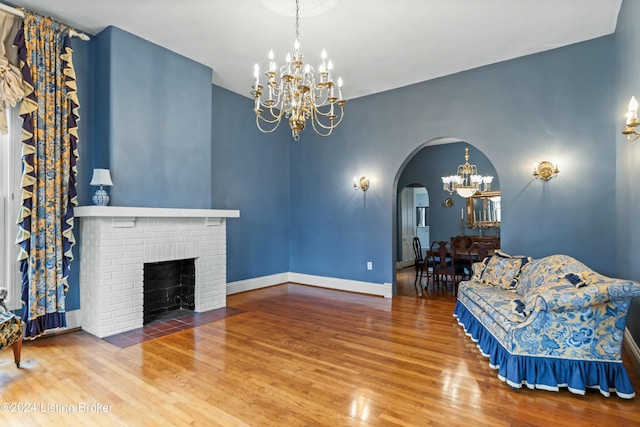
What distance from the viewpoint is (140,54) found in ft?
14.0

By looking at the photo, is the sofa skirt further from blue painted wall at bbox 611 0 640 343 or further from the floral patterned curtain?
the floral patterned curtain

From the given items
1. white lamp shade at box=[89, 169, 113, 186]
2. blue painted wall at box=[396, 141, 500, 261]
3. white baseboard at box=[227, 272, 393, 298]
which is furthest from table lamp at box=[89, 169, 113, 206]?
blue painted wall at box=[396, 141, 500, 261]

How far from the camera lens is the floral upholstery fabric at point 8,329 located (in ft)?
8.95

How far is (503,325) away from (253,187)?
15.5ft

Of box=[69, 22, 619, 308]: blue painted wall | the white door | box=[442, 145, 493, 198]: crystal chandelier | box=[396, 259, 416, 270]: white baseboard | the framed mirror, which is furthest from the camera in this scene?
the white door

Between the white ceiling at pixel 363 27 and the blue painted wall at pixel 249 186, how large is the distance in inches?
48.9

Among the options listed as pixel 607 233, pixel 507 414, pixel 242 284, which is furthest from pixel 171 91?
pixel 607 233

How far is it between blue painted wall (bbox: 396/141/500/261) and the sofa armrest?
19.9 feet

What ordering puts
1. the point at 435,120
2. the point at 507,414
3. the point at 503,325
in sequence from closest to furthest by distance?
the point at 507,414, the point at 503,325, the point at 435,120

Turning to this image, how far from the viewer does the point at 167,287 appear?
4738mm

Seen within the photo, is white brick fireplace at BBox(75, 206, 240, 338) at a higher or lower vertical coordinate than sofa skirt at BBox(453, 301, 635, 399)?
higher

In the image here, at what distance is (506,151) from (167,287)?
16.5ft

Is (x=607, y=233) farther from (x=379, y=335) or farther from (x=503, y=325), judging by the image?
(x=379, y=335)

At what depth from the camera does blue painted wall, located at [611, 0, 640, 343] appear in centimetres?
301
